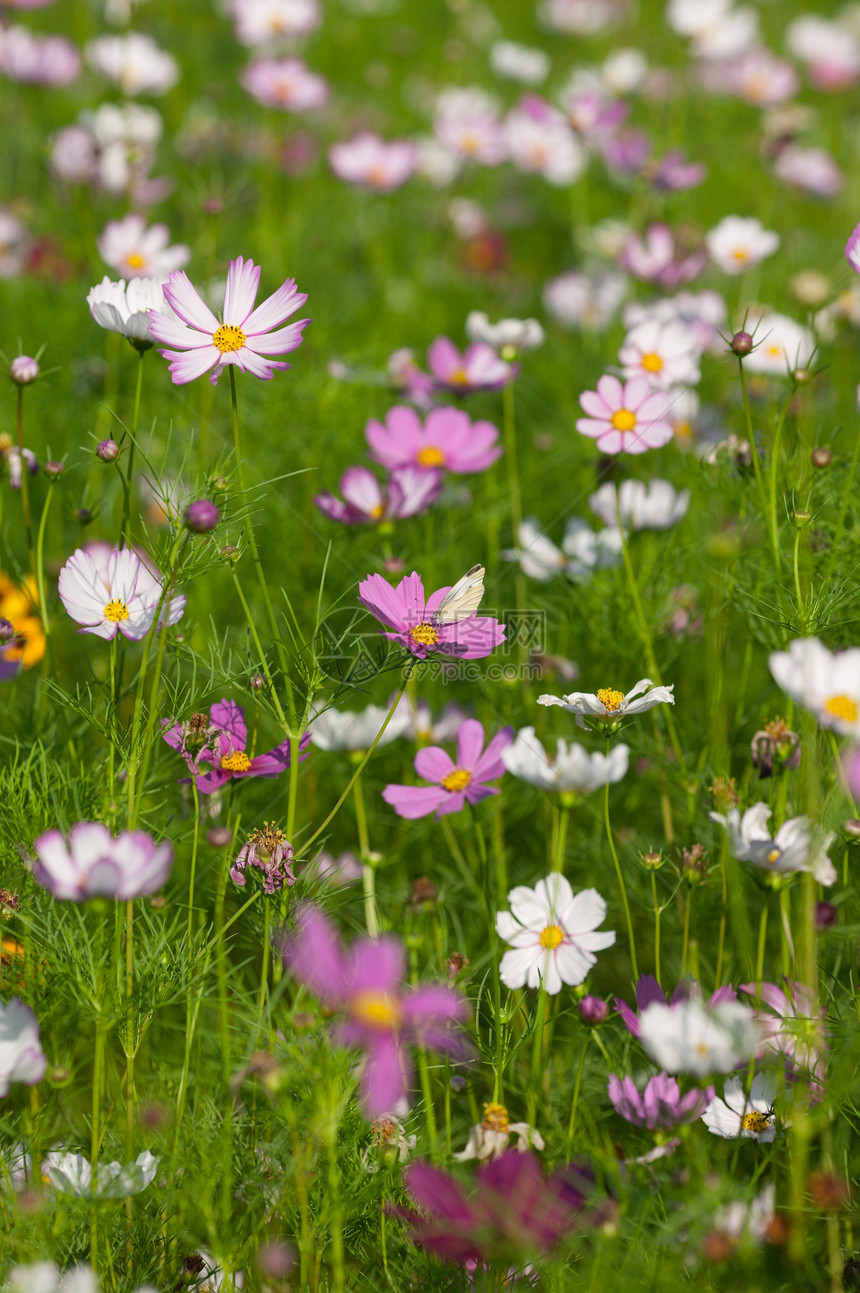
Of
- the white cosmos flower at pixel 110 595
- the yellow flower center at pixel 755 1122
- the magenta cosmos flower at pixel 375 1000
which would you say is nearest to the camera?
the magenta cosmos flower at pixel 375 1000

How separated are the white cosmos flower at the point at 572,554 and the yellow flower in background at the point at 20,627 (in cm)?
56

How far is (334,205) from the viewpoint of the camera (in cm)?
268

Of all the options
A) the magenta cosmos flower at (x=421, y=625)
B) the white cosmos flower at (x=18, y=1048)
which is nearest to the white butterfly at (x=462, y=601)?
the magenta cosmos flower at (x=421, y=625)

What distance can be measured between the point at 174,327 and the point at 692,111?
203cm

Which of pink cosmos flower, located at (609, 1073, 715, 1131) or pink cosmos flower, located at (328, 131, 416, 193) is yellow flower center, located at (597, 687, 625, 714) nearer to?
pink cosmos flower, located at (609, 1073, 715, 1131)

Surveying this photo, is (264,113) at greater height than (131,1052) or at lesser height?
greater

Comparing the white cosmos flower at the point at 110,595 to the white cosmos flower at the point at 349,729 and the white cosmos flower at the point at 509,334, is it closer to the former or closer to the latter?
the white cosmos flower at the point at 349,729

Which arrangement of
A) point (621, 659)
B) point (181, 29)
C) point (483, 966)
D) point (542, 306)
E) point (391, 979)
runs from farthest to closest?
point (181, 29) < point (542, 306) < point (621, 659) < point (483, 966) < point (391, 979)

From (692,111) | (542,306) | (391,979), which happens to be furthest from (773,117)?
(391,979)

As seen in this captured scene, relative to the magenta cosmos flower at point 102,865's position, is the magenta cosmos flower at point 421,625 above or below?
above

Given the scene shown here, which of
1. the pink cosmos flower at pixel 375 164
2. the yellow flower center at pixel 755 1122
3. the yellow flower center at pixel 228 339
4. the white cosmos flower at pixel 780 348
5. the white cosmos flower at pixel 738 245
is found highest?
the pink cosmos flower at pixel 375 164

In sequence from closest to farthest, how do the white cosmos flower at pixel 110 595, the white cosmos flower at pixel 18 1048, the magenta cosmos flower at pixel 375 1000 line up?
the magenta cosmos flower at pixel 375 1000, the white cosmos flower at pixel 18 1048, the white cosmos flower at pixel 110 595

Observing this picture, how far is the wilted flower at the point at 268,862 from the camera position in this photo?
2.90 feet

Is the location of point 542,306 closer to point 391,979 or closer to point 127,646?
point 127,646
